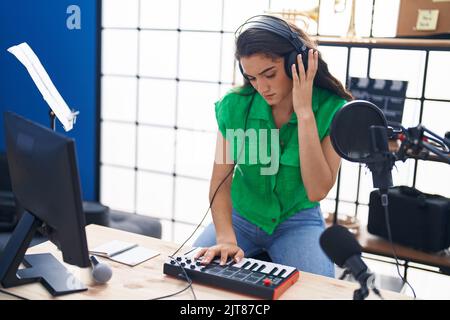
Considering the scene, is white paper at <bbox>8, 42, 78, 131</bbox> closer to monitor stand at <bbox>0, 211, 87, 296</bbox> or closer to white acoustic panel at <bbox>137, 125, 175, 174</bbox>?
monitor stand at <bbox>0, 211, 87, 296</bbox>

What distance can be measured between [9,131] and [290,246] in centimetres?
96

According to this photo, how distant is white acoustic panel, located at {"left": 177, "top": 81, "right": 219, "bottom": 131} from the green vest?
5.15 ft

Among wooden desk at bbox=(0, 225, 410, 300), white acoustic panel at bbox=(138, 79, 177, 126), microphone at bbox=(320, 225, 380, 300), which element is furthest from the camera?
white acoustic panel at bbox=(138, 79, 177, 126)

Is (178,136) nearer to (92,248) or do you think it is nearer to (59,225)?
(92,248)

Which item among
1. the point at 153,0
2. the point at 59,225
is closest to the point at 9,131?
the point at 59,225

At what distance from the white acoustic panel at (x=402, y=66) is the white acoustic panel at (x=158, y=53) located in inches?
52.3

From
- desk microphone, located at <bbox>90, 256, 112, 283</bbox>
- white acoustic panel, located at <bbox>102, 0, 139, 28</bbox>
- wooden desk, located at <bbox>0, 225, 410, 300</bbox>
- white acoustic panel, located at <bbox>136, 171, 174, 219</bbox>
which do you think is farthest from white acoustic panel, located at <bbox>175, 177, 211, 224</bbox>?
desk microphone, located at <bbox>90, 256, 112, 283</bbox>

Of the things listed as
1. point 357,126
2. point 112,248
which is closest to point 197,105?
point 112,248

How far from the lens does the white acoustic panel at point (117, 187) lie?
12.8 feet

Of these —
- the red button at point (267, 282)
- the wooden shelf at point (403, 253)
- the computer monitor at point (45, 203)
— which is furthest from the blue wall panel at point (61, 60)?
the red button at point (267, 282)

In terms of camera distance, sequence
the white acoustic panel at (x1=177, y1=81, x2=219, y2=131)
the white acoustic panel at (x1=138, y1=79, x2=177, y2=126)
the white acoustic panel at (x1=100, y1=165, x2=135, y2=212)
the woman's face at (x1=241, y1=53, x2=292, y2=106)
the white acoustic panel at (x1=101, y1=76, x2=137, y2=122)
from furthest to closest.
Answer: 1. the white acoustic panel at (x1=100, y1=165, x2=135, y2=212)
2. the white acoustic panel at (x1=101, y1=76, x2=137, y2=122)
3. the white acoustic panel at (x1=138, y1=79, x2=177, y2=126)
4. the white acoustic panel at (x1=177, y1=81, x2=219, y2=131)
5. the woman's face at (x1=241, y1=53, x2=292, y2=106)

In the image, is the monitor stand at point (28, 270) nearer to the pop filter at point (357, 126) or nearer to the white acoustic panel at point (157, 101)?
the pop filter at point (357, 126)

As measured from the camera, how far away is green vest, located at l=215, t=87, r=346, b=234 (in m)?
1.87

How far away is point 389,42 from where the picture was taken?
7.87 ft
